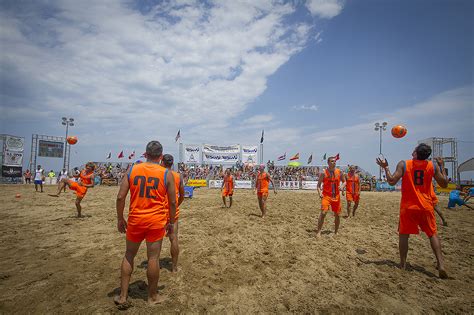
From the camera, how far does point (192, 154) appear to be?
104 feet

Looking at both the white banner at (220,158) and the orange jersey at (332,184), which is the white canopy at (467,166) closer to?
the white banner at (220,158)

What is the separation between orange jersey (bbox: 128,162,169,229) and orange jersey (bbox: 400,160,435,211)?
14.0 feet

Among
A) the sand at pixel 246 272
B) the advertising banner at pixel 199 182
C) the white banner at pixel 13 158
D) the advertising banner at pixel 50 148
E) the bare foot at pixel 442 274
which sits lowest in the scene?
the sand at pixel 246 272

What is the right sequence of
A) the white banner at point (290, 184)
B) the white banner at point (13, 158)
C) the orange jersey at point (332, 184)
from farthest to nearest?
the white banner at point (13, 158) < the white banner at point (290, 184) < the orange jersey at point (332, 184)

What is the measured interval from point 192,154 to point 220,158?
11.7 feet

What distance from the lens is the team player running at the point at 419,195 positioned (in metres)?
4.43

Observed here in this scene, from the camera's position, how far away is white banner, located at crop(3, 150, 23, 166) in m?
31.9

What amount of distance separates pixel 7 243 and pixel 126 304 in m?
5.46

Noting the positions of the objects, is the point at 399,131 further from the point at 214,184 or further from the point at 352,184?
the point at 214,184

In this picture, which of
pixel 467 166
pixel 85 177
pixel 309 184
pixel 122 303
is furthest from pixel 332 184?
pixel 467 166

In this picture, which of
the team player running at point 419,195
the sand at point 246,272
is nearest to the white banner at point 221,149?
the sand at point 246,272

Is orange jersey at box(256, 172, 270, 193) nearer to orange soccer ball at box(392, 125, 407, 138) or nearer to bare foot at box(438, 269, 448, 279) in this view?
orange soccer ball at box(392, 125, 407, 138)

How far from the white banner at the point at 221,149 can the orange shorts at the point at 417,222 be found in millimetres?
28038

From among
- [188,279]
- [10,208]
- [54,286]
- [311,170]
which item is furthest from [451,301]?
[311,170]
